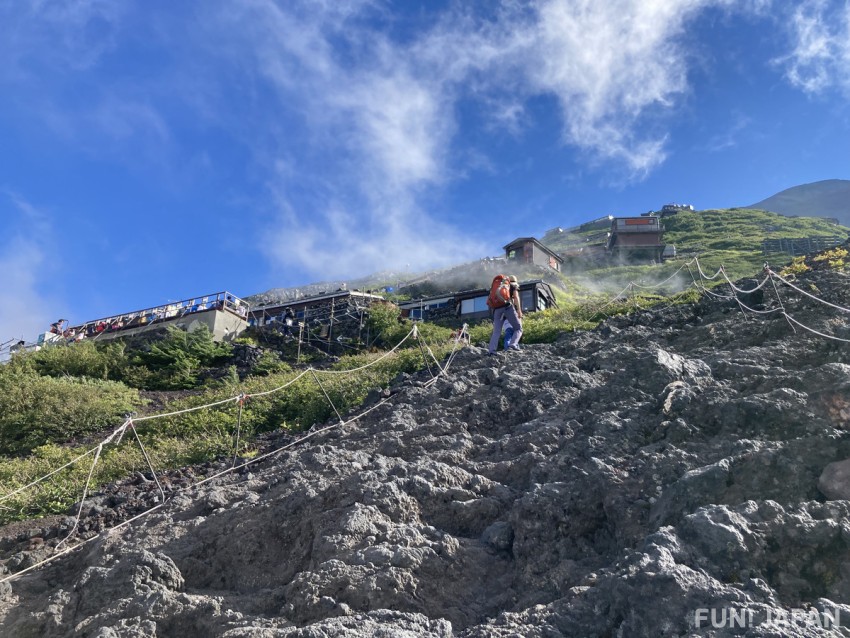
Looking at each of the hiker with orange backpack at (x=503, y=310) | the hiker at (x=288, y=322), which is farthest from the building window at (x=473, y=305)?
the hiker with orange backpack at (x=503, y=310)

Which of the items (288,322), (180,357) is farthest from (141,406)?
(288,322)

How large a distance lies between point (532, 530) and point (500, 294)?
363 inches

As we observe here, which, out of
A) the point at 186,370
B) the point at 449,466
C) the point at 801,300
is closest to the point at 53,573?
the point at 449,466

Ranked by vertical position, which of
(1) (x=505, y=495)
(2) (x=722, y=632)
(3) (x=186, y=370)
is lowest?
(2) (x=722, y=632)

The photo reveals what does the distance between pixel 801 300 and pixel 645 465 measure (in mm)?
7670

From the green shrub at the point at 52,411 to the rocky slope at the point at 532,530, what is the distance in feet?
38.4

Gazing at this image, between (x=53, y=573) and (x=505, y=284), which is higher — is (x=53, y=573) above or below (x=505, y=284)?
below

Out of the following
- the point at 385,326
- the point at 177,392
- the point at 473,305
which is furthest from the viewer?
the point at 473,305

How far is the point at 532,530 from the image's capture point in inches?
231

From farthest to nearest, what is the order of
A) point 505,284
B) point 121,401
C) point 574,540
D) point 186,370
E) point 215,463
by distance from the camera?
1. point 186,370
2. point 121,401
3. point 505,284
4. point 215,463
5. point 574,540

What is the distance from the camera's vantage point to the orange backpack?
14.8 m

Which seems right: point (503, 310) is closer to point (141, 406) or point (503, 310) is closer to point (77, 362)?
point (141, 406)

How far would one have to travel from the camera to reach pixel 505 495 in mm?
6680

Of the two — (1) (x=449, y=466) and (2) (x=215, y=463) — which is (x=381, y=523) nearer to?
(1) (x=449, y=466)
